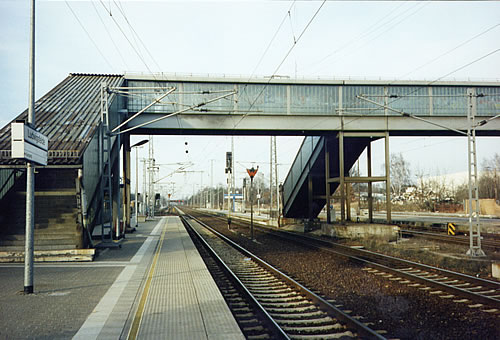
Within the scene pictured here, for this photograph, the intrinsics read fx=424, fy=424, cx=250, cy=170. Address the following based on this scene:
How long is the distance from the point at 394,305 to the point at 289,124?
59.7ft

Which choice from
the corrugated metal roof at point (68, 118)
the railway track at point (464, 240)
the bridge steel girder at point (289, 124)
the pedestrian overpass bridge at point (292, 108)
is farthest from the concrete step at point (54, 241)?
the railway track at point (464, 240)

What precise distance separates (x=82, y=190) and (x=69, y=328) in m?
9.02

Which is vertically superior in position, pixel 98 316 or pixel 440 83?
pixel 440 83

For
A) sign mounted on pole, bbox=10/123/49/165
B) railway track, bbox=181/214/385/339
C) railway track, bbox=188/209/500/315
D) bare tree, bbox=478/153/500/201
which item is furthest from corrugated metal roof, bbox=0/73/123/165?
bare tree, bbox=478/153/500/201

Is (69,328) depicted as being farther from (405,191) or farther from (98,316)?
(405,191)

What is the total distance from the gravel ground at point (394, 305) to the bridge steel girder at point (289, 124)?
506 inches

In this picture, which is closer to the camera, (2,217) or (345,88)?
(2,217)

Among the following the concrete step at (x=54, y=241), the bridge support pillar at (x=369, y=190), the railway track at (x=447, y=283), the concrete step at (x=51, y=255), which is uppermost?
the bridge support pillar at (x=369, y=190)

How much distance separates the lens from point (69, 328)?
6512mm

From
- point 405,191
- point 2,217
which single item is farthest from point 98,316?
point 405,191

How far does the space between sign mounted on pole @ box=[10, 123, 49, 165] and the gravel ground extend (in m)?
6.92

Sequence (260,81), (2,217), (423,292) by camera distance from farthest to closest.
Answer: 1. (260,81)
2. (2,217)
3. (423,292)

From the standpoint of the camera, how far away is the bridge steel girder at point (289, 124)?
25.0 meters

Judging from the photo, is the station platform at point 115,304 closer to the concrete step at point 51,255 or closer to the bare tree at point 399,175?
the concrete step at point 51,255
